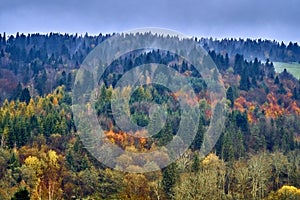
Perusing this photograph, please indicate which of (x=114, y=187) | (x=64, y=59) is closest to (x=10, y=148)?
(x=114, y=187)

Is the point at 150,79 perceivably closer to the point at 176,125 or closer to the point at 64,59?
the point at 176,125

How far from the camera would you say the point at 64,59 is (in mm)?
176000

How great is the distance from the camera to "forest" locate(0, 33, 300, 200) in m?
59.3

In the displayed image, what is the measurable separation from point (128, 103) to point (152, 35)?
9694 cm

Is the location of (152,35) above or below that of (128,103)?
above

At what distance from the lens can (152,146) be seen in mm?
78875

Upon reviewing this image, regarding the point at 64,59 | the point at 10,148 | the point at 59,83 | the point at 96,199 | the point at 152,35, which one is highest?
the point at 152,35

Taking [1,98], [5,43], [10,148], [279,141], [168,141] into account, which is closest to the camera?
[10,148]

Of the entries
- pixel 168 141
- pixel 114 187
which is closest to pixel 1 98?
pixel 168 141

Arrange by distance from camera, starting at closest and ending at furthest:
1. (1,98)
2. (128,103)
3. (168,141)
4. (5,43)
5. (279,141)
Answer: (168,141) < (279,141) < (128,103) < (1,98) < (5,43)

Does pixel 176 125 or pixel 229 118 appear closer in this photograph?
pixel 176 125

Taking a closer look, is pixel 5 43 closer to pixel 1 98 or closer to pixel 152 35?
pixel 152 35

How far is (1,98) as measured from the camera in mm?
121812

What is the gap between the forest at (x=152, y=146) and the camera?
59281mm
